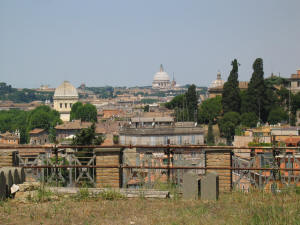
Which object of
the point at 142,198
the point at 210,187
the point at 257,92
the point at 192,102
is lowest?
the point at 142,198

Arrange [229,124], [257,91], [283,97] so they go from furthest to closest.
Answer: [283,97]
[257,91]
[229,124]

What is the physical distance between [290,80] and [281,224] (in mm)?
69135

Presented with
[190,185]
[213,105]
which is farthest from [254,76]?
[190,185]

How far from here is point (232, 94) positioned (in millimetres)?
61906

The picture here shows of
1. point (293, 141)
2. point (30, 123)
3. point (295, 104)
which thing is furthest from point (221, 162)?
point (30, 123)

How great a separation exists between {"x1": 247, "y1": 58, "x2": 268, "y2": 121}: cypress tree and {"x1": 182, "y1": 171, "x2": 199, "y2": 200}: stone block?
165 ft

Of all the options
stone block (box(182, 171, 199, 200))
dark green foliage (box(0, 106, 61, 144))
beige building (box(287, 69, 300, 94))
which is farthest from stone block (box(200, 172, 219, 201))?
dark green foliage (box(0, 106, 61, 144))

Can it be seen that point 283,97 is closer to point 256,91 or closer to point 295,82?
point 256,91

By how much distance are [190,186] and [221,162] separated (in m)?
1.08

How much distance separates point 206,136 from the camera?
59.8 meters

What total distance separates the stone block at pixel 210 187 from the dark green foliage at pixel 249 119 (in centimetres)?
4828

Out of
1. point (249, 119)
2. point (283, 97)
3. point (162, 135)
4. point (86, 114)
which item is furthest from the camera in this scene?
point (86, 114)

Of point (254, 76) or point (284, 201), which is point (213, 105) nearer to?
point (254, 76)

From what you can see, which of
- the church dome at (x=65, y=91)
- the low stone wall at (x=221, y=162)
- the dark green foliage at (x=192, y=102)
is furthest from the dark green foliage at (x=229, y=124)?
the church dome at (x=65, y=91)
